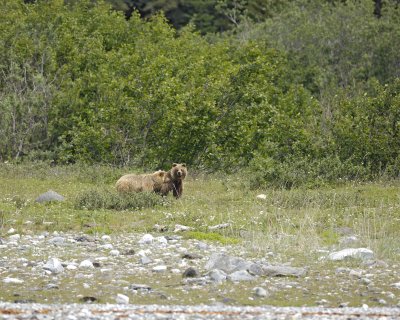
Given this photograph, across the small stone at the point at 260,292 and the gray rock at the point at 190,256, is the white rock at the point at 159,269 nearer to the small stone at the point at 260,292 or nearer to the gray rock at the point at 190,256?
the gray rock at the point at 190,256

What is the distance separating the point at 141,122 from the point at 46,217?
11584mm

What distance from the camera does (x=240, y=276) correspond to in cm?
1212

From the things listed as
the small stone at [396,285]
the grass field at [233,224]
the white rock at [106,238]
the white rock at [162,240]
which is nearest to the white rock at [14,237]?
the grass field at [233,224]

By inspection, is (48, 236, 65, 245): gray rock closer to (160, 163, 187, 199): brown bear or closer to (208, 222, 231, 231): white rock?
(208, 222, 231, 231): white rock

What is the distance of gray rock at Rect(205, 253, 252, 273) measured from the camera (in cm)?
1251

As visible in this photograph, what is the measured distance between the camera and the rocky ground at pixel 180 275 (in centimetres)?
1095

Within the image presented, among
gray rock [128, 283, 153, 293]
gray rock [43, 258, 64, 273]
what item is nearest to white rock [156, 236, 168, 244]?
gray rock [43, 258, 64, 273]

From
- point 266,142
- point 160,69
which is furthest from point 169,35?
point 266,142

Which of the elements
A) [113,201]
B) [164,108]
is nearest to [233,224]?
[113,201]

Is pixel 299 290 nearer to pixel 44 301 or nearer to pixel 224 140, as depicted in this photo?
pixel 44 301

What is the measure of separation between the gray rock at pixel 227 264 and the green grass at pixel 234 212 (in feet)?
4.90

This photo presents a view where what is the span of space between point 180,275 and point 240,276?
90 centimetres

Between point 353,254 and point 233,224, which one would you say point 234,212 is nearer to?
point 233,224

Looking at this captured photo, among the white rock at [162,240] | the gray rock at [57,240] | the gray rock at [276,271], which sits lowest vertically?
the gray rock at [57,240]
